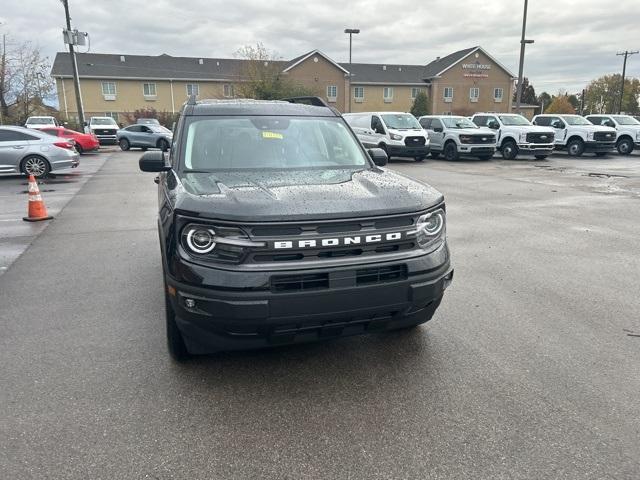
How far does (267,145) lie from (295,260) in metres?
1.84

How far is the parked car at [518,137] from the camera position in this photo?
854 inches

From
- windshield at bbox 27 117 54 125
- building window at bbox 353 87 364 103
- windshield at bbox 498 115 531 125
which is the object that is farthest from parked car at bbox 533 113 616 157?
building window at bbox 353 87 364 103

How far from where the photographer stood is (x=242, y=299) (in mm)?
2828

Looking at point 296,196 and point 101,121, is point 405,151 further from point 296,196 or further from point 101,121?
point 101,121

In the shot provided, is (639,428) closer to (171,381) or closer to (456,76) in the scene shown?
(171,381)

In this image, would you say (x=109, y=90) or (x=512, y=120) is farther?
(x=109, y=90)

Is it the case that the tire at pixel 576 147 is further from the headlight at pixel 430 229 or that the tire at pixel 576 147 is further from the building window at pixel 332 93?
the building window at pixel 332 93

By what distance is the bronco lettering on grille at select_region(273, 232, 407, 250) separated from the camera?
2.88 m

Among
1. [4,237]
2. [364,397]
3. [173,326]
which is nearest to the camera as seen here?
[364,397]

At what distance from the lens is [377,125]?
855 inches

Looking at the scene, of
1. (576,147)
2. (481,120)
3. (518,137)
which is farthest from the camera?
(481,120)

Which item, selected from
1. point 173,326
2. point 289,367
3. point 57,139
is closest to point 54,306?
point 173,326

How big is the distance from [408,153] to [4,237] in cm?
1590

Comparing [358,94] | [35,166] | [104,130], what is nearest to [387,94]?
[358,94]
